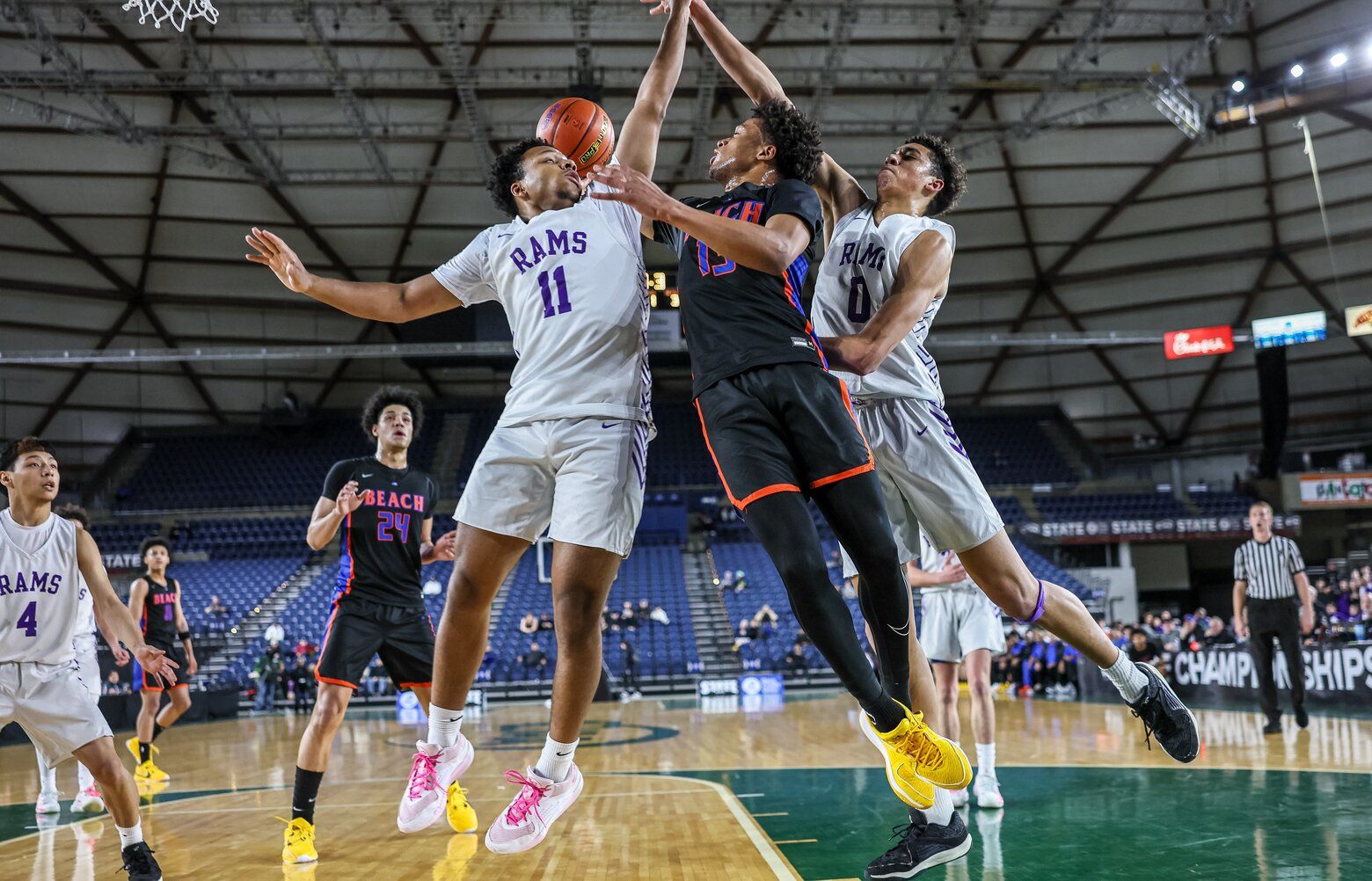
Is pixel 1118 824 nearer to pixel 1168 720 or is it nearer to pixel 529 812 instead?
pixel 1168 720

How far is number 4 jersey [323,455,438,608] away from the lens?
5785 mm

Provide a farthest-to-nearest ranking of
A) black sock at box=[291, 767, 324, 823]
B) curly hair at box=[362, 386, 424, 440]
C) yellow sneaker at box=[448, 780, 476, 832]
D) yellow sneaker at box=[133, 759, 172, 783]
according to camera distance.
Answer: yellow sneaker at box=[133, 759, 172, 783]
curly hair at box=[362, 386, 424, 440]
yellow sneaker at box=[448, 780, 476, 832]
black sock at box=[291, 767, 324, 823]

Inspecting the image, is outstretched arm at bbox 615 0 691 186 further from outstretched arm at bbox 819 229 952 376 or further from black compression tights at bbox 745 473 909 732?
black compression tights at bbox 745 473 909 732

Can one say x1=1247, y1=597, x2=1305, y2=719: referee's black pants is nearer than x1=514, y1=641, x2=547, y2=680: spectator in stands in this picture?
Yes

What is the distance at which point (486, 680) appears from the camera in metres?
19.4

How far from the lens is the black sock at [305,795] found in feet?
16.9

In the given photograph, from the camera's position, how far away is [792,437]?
3348 millimetres

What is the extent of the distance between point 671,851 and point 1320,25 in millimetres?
21749

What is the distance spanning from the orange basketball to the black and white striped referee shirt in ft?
24.2

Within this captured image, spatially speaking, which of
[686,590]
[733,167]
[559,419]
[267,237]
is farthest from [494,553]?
[686,590]

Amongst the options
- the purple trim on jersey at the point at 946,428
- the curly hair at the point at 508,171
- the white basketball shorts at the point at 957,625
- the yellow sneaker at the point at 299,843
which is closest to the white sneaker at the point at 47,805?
the yellow sneaker at the point at 299,843

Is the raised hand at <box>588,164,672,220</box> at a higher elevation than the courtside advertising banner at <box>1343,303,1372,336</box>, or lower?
lower

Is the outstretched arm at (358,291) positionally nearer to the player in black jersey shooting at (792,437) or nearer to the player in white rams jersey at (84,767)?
the player in black jersey shooting at (792,437)

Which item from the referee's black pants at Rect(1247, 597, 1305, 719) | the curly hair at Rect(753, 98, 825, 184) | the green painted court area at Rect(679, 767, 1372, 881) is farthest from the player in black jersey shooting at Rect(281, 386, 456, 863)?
the referee's black pants at Rect(1247, 597, 1305, 719)
